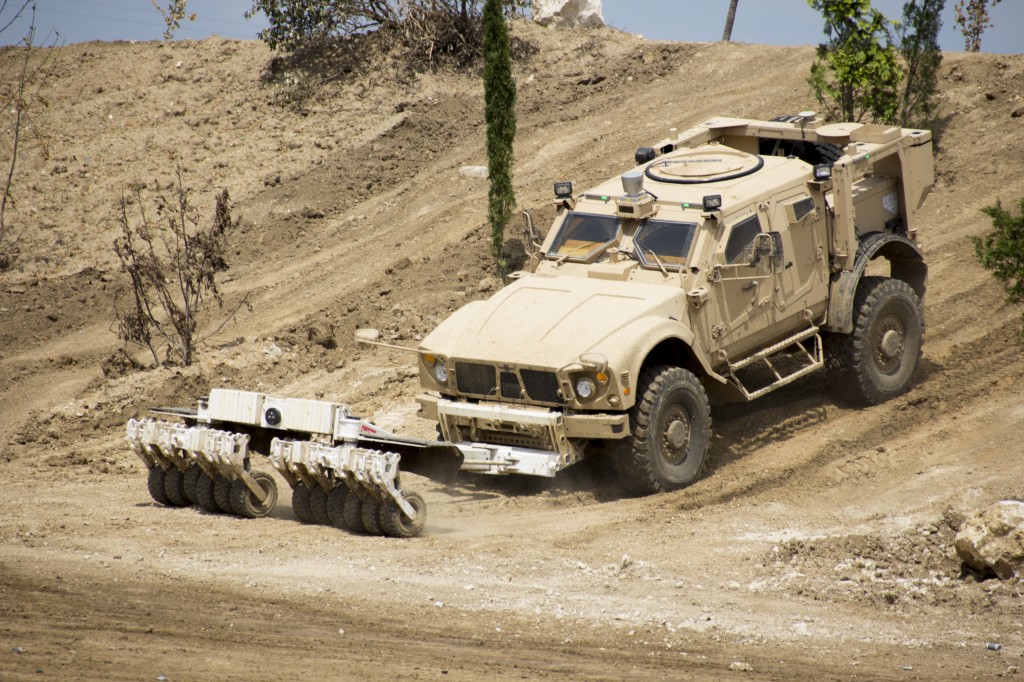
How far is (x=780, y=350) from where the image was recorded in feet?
40.3

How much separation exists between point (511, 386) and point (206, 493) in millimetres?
2729

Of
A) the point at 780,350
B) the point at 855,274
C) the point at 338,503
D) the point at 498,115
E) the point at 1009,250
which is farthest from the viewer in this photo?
the point at 498,115

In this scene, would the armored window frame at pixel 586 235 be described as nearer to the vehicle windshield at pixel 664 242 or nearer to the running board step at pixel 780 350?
the vehicle windshield at pixel 664 242

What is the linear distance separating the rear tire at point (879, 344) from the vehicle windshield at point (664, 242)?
2539mm

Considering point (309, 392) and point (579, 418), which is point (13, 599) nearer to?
point (579, 418)

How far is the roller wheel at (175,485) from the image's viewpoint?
10852mm

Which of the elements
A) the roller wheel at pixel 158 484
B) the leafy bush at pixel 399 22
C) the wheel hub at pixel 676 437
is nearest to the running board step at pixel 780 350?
the wheel hub at pixel 676 437

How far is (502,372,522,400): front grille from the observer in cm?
1052

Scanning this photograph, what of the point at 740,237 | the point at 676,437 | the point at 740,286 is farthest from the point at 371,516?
the point at 740,237

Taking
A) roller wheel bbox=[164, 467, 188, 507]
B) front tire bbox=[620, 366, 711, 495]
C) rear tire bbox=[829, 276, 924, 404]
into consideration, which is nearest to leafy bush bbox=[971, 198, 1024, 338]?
rear tire bbox=[829, 276, 924, 404]

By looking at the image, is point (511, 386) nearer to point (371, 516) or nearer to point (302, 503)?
point (371, 516)

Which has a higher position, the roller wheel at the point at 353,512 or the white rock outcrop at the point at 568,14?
the white rock outcrop at the point at 568,14

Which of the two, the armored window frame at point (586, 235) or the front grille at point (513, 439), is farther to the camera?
the armored window frame at point (586, 235)

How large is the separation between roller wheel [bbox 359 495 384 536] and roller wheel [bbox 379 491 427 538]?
0.04m
